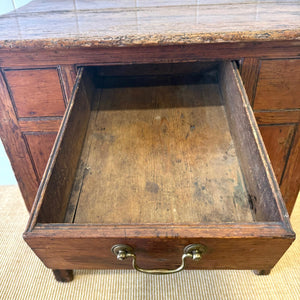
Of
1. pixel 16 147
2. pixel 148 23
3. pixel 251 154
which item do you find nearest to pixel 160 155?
pixel 251 154

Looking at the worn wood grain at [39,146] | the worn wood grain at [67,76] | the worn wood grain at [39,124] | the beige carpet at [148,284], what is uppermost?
the worn wood grain at [67,76]

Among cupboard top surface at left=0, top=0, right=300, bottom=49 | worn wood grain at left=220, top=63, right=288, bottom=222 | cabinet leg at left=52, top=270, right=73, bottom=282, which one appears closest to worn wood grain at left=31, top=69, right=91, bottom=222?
cupboard top surface at left=0, top=0, right=300, bottom=49

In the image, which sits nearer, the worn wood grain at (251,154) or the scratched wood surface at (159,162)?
the worn wood grain at (251,154)

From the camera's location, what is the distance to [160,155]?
768 millimetres

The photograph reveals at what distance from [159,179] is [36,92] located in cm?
42

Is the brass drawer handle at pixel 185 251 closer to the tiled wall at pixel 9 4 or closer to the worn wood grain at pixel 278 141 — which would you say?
the worn wood grain at pixel 278 141

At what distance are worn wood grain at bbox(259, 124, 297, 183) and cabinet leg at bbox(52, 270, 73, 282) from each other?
0.69m

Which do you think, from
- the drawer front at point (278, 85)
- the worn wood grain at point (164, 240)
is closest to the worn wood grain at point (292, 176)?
the drawer front at point (278, 85)

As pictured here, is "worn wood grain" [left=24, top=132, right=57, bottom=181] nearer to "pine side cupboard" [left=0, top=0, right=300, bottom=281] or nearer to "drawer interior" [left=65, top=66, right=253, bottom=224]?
"pine side cupboard" [left=0, top=0, right=300, bottom=281]

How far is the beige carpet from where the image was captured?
0.91m

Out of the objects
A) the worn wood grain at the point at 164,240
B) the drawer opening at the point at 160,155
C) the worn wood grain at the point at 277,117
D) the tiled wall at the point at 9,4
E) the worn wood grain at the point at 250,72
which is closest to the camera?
the worn wood grain at the point at 164,240

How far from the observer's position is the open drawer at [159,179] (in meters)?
0.49

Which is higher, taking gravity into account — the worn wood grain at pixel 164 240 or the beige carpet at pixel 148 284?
the worn wood grain at pixel 164 240

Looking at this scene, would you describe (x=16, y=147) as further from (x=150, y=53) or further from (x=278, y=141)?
(x=278, y=141)
